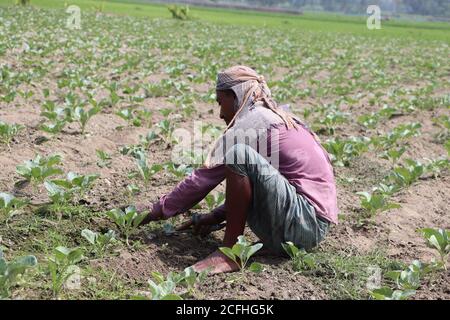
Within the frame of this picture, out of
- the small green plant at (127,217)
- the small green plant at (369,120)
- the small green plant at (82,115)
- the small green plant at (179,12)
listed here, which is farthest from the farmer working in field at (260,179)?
the small green plant at (179,12)

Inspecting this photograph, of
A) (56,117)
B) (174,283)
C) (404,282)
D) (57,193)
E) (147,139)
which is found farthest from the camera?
(56,117)

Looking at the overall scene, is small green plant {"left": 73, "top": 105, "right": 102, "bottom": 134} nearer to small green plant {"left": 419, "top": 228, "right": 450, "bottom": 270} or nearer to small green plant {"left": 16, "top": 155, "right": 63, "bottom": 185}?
small green plant {"left": 16, "top": 155, "right": 63, "bottom": 185}

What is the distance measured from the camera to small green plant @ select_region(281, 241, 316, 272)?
394cm

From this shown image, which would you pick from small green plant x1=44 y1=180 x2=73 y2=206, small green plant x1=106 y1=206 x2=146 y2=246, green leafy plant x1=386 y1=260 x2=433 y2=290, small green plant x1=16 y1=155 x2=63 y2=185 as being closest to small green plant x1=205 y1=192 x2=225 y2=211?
small green plant x1=106 y1=206 x2=146 y2=246

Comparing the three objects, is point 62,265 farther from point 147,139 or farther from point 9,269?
point 147,139

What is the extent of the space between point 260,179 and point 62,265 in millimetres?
1331

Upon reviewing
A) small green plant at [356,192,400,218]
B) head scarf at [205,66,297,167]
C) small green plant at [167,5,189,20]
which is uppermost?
small green plant at [167,5,189,20]

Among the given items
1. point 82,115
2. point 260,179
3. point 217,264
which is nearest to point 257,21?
point 82,115

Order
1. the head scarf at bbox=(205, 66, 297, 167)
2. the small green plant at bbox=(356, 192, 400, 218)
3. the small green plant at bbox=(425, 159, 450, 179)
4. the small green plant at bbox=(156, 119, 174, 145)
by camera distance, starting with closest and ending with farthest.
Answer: the head scarf at bbox=(205, 66, 297, 167), the small green plant at bbox=(356, 192, 400, 218), the small green plant at bbox=(425, 159, 450, 179), the small green plant at bbox=(156, 119, 174, 145)

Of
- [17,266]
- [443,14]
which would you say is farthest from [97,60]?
[443,14]

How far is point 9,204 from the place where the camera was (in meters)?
4.02

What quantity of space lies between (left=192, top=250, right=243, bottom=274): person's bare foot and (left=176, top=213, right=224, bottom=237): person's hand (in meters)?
0.52
